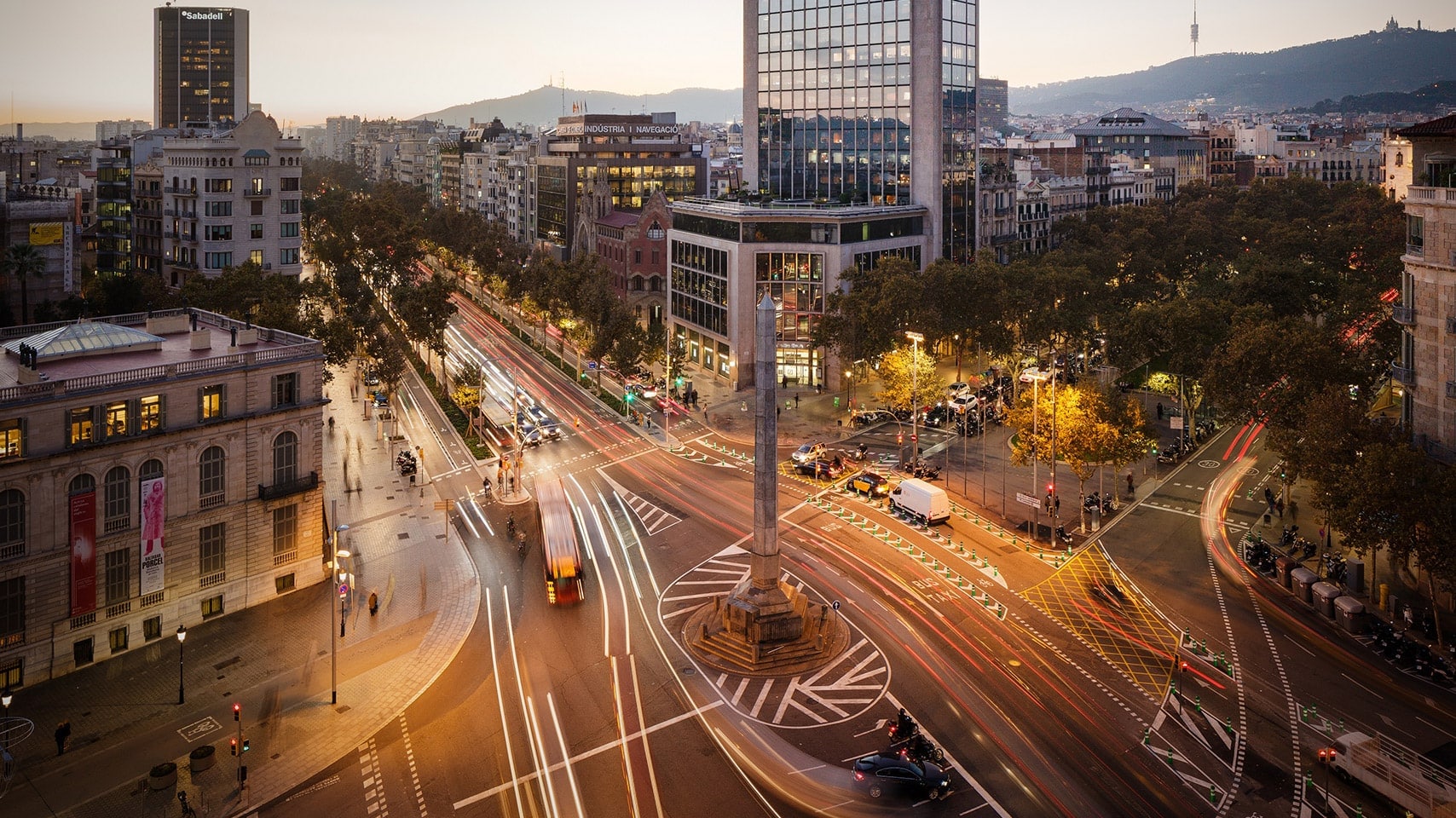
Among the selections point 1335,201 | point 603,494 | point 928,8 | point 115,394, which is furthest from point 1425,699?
point 1335,201

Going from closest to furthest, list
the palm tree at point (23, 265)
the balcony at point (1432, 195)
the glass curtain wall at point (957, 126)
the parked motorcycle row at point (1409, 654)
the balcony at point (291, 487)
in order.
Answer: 1. the parked motorcycle row at point (1409, 654)
2. the balcony at point (1432, 195)
3. the balcony at point (291, 487)
4. the palm tree at point (23, 265)
5. the glass curtain wall at point (957, 126)

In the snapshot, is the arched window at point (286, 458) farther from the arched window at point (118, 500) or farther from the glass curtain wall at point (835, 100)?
the glass curtain wall at point (835, 100)

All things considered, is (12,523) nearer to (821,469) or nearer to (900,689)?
(900,689)

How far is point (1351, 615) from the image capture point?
54469mm

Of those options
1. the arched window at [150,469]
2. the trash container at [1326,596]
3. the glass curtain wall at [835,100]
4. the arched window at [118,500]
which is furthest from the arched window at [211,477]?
the glass curtain wall at [835,100]

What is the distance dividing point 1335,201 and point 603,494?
468 feet

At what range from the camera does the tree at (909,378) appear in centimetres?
9169

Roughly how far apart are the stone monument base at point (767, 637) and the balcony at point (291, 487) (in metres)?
24.0

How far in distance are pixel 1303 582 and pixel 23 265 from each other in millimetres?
109851

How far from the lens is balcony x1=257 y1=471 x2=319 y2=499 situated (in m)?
58.6

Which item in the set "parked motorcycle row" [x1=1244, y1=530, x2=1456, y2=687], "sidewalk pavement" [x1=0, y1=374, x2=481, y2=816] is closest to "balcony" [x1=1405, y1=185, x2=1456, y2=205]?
"parked motorcycle row" [x1=1244, y1=530, x2=1456, y2=687]

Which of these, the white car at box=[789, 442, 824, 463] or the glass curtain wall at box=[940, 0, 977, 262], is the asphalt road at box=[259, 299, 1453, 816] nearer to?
the white car at box=[789, 442, 824, 463]

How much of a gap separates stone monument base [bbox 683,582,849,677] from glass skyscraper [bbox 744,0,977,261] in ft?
277

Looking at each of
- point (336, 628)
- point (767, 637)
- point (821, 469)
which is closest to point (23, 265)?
point (336, 628)
